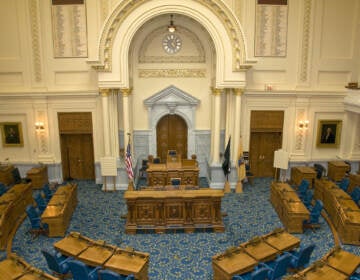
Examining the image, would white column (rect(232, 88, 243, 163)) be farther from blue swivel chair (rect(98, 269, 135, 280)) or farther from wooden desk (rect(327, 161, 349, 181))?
blue swivel chair (rect(98, 269, 135, 280))

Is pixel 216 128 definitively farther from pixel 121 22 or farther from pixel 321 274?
pixel 321 274

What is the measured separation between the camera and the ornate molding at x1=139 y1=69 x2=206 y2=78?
51.5ft

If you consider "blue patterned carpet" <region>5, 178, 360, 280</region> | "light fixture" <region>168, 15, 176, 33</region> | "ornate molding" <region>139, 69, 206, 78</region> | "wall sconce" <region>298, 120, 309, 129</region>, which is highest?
"light fixture" <region>168, 15, 176, 33</region>

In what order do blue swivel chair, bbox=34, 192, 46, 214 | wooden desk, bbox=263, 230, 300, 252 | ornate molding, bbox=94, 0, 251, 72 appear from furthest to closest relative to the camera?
ornate molding, bbox=94, 0, 251, 72
blue swivel chair, bbox=34, 192, 46, 214
wooden desk, bbox=263, 230, 300, 252

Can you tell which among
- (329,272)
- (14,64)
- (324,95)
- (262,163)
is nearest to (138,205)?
(329,272)

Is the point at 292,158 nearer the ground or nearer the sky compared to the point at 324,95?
nearer the ground

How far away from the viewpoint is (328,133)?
15.5 meters

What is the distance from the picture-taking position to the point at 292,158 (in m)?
15.4

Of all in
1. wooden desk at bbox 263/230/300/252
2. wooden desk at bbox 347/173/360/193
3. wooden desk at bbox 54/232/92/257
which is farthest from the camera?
wooden desk at bbox 347/173/360/193

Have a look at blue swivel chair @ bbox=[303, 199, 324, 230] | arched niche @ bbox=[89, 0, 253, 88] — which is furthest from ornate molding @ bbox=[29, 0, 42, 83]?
blue swivel chair @ bbox=[303, 199, 324, 230]

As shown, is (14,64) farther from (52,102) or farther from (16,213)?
(16,213)

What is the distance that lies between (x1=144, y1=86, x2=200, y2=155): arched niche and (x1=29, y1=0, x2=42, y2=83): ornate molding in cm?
477

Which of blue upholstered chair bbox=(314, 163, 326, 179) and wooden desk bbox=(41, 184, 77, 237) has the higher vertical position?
blue upholstered chair bbox=(314, 163, 326, 179)

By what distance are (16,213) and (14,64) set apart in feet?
21.1
